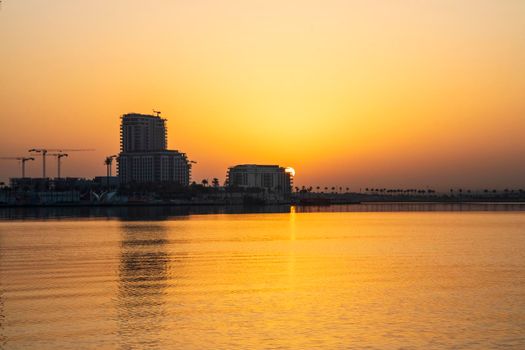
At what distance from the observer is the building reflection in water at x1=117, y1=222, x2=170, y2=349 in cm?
3062

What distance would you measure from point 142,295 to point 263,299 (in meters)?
6.91

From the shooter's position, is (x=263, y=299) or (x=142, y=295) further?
(x=142, y=295)

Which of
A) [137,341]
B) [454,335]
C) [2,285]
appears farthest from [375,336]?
[2,285]

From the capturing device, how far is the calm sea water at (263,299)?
97.8 feet

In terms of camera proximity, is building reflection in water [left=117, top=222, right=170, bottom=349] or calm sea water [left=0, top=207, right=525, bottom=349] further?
building reflection in water [left=117, top=222, right=170, bottom=349]

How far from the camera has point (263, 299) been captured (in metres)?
39.8

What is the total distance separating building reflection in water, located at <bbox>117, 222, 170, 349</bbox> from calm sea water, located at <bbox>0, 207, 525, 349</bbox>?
81 mm

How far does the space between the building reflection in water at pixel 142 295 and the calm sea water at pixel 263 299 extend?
0.27 feet

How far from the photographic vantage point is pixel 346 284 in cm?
4597

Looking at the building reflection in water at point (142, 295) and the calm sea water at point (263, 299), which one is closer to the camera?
the calm sea water at point (263, 299)

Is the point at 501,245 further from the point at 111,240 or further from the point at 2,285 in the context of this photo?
the point at 2,285

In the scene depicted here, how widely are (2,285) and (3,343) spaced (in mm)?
17219

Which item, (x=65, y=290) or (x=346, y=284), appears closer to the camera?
(x=65, y=290)

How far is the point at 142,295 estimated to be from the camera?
41.6 m
